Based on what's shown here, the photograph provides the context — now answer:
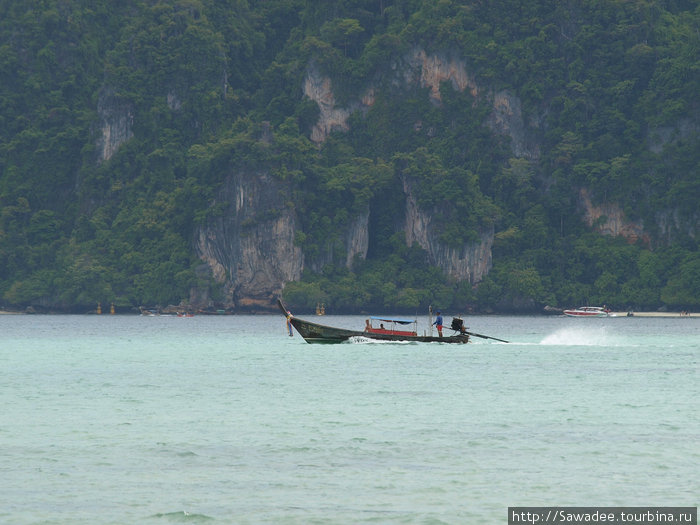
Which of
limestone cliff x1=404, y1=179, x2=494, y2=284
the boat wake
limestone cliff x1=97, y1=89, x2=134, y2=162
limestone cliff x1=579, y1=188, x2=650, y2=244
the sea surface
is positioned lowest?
the sea surface

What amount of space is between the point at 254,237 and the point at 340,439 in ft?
326

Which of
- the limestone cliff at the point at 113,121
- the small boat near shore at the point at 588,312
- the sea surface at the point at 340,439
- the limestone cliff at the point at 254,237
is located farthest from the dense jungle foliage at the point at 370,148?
the sea surface at the point at 340,439

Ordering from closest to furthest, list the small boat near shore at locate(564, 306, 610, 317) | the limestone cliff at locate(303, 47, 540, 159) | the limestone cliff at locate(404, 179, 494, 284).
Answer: the small boat near shore at locate(564, 306, 610, 317)
the limestone cliff at locate(404, 179, 494, 284)
the limestone cliff at locate(303, 47, 540, 159)

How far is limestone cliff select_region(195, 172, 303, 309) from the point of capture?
12412cm

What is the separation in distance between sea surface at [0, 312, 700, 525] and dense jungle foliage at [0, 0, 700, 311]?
244ft

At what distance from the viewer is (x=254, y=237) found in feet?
408

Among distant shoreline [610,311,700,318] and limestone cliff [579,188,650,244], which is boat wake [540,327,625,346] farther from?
limestone cliff [579,188,650,244]

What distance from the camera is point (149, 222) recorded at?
130250mm

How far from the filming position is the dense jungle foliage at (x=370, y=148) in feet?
407

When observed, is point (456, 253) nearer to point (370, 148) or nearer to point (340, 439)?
point (370, 148)

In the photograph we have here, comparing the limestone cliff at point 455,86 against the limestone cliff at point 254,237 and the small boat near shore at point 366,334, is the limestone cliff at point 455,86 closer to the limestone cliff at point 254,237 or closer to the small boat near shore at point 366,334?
the limestone cliff at point 254,237

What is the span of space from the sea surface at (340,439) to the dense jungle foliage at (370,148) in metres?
74.3

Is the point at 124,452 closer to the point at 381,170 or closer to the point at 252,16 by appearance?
the point at 381,170

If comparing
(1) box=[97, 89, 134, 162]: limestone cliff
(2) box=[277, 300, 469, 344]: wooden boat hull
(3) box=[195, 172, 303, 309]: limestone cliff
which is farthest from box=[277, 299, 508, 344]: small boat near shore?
(1) box=[97, 89, 134, 162]: limestone cliff
